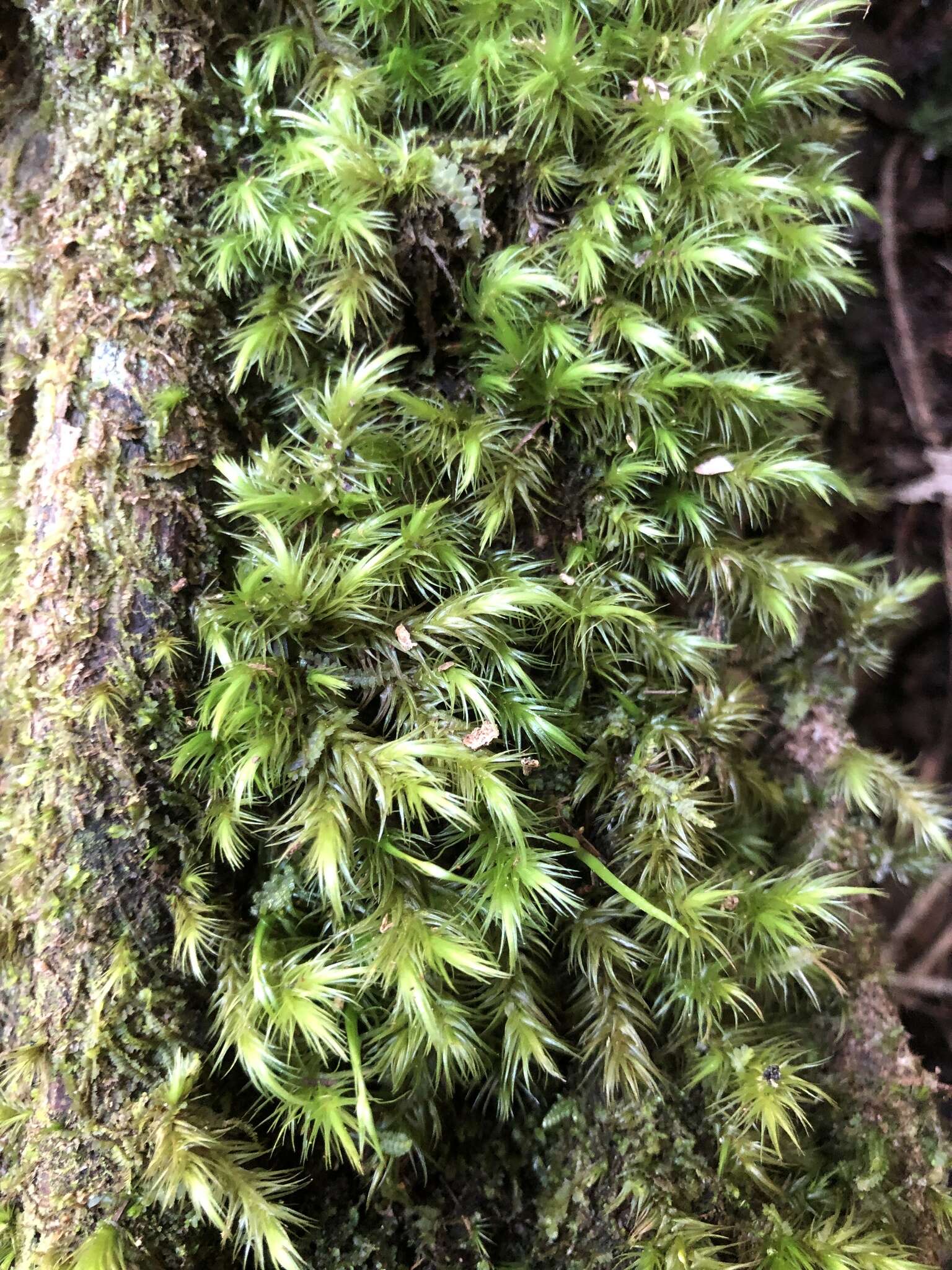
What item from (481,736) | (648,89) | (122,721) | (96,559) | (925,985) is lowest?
(925,985)

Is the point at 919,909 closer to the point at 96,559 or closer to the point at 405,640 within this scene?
the point at 405,640

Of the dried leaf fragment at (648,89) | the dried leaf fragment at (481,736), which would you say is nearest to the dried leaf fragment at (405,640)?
the dried leaf fragment at (481,736)

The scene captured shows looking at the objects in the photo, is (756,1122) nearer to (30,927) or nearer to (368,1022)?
(368,1022)

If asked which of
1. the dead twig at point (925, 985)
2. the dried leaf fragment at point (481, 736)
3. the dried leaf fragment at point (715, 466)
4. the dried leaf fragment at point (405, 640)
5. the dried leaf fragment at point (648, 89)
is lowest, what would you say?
the dead twig at point (925, 985)

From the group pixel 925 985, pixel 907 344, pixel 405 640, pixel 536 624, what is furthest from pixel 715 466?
pixel 925 985

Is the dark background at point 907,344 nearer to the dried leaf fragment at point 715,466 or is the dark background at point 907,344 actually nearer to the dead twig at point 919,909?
the dead twig at point 919,909

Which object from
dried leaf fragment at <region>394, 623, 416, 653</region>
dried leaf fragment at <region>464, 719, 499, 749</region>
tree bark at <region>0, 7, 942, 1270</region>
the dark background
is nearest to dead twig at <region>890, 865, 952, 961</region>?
the dark background
